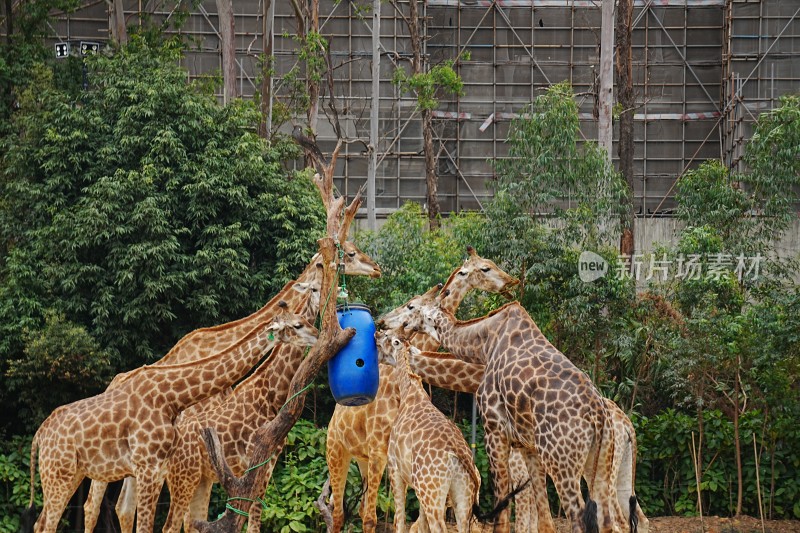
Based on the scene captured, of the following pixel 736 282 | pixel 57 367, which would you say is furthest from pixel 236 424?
pixel 736 282

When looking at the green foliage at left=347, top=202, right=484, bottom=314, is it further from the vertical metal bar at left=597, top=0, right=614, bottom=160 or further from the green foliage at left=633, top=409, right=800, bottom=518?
the vertical metal bar at left=597, top=0, right=614, bottom=160

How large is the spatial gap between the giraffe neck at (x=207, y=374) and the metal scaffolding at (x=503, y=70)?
591 inches

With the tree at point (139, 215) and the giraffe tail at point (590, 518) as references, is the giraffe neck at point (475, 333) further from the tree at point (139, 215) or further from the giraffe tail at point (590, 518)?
the tree at point (139, 215)

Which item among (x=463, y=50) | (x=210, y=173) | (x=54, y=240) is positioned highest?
(x=463, y=50)

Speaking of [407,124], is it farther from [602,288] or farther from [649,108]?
[602,288]

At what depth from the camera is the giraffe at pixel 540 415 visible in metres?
8.02

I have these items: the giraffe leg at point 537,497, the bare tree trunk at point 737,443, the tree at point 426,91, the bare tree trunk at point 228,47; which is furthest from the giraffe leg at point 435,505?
the tree at point 426,91

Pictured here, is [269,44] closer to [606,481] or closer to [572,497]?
[606,481]

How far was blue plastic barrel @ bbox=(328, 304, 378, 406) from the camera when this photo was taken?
8.34 m

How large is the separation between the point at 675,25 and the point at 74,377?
1684cm

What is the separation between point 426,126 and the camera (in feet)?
75.5

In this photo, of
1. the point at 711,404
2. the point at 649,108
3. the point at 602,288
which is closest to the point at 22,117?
the point at 602,288

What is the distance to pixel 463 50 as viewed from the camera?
23703 mm

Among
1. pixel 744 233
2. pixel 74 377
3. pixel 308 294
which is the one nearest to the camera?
pixel 308 294
